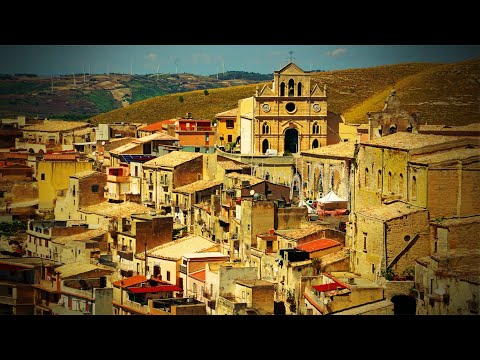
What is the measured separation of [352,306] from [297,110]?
15205mm

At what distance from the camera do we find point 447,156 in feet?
71.3

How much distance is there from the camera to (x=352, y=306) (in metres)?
19.8

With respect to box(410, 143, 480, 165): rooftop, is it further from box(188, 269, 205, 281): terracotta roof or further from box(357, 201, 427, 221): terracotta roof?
box(188, 269, 205, 281): terracotta roof

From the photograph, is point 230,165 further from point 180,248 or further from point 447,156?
point 447,156

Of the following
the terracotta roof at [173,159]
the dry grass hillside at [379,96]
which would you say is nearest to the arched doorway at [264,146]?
the terracotta roof at [173,159]

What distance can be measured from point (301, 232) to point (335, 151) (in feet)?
26.9

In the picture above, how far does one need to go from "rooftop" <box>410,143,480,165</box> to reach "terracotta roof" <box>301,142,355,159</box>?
756 centimetres

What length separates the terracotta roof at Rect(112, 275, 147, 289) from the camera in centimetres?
2193

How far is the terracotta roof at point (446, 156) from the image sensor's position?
2147 centimetres

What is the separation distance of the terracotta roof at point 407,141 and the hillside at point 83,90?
29.8m

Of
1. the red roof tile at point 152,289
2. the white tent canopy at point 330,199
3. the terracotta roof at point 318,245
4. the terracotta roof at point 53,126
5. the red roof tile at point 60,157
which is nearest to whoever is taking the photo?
the red roof tile at point 152,289

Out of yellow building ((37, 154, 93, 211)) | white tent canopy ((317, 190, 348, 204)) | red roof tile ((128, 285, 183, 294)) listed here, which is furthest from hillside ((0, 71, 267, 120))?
red roof tile ((128, 285, 183, 294))

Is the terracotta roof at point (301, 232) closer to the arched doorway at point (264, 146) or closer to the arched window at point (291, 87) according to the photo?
the arched doorway at point (264, 146)

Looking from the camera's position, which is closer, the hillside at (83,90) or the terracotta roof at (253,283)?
the terracotta roof at (253,283)
